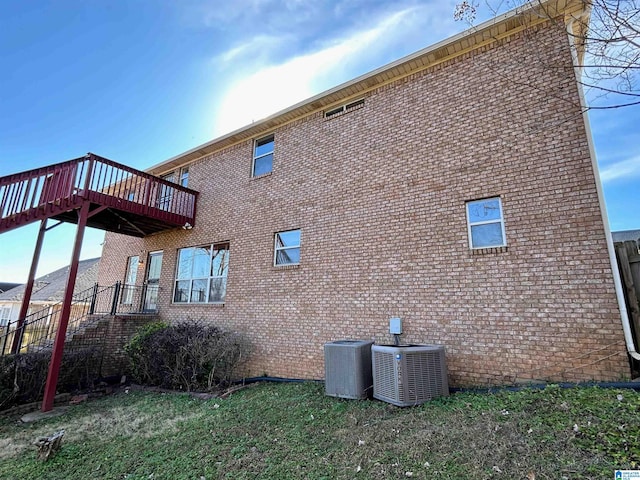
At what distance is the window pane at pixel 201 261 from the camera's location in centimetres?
995

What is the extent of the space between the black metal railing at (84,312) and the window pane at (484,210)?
965 centimetres

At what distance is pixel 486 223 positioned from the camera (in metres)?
5.84

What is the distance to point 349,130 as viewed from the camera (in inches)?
318

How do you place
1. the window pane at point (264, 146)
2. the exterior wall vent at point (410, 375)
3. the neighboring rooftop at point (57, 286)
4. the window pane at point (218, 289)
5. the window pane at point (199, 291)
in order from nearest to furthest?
the exterior wall vent at point (410, 375) → the window pane at point (218, 289) → the window pane at point (199, 291) → the window pane at point (264, 146) → the neighboring rooftop at point (57, 286)

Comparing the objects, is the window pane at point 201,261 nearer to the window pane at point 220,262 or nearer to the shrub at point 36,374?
the window pane at point 220,262

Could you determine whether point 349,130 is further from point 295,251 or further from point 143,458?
point 143,458

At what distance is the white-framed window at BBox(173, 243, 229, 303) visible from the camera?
9.50 metres

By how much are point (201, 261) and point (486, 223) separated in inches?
323

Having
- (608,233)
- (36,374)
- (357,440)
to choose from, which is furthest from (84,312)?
(608,233)

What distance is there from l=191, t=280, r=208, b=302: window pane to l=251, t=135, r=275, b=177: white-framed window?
3.80 meters

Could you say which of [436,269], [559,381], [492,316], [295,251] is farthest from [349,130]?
[559,381]

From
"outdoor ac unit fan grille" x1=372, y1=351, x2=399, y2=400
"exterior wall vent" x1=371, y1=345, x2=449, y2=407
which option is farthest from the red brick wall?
"exterior wall vent" x1=371, y1=345, x2=449, y2=407

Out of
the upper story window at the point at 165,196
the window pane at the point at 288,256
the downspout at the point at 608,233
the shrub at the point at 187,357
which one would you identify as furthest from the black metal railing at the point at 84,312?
the downspout at the point at 608,233

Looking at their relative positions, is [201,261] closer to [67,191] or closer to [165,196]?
[165,196]
